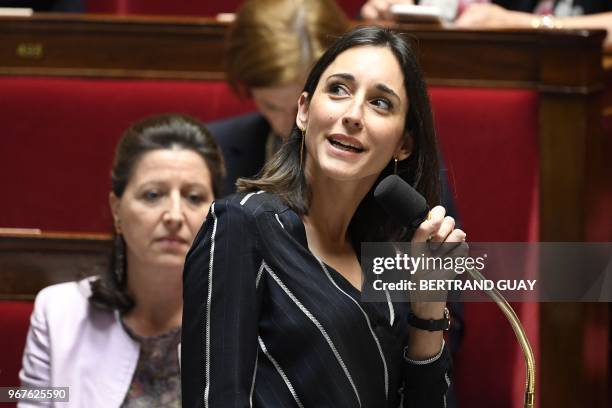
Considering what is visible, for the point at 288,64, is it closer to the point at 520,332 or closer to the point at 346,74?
the point at 346,74

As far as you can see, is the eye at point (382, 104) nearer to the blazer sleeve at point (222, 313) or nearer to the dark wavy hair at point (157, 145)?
the blazer sleeve at point (222, 313)

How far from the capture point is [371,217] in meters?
0.76

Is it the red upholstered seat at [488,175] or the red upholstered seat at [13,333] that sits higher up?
the red upholstered seat at [488,175]

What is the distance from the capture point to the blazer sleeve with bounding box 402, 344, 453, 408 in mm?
710

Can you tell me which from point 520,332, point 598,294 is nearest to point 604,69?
point 598,294

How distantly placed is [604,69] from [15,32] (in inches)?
29.1

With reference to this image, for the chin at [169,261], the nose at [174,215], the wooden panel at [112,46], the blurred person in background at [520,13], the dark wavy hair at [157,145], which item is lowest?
the chin at [169,261]

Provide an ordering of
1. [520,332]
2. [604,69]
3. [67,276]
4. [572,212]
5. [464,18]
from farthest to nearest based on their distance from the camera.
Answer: [464,18], [604,69], [572,212], [67,276], [520,332]

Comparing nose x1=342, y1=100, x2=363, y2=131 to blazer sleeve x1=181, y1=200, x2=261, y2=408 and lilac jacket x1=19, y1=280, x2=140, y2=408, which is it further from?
lilac jacket x1=19, y1=280, x2=140, y2=408

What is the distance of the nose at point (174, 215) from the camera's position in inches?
41.1

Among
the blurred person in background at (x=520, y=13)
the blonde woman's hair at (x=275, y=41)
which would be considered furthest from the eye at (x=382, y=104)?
the blurred person in background at (x=520, y=13)

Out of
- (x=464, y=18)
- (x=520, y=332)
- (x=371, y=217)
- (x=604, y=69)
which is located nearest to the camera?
(x=520, y=332)

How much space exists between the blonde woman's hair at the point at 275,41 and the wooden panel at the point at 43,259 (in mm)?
258

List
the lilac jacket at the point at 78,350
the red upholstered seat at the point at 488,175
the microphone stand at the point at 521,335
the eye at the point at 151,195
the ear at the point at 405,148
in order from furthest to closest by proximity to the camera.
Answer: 1. the red upholstered seat at the point at 488,175
2. the eye at the point at 151,195
3. the lilac jacket at the point at 78,350
4. the ear at the point at 405,148
5. the microphone stand at the point at 521,335
